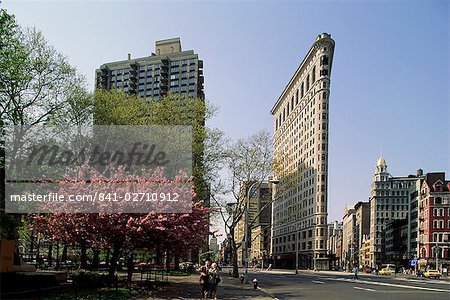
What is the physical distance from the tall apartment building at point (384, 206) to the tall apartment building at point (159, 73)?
70.7 metres

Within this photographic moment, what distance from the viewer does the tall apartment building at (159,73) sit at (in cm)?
17038

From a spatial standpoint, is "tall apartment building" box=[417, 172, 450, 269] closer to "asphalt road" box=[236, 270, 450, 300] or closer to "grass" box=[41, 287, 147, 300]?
"asphalt road" box=[236, 270, 450, 300]

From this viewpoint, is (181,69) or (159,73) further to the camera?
(159,73)

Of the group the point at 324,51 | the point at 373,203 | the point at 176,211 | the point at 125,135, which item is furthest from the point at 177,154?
the point at 373,203

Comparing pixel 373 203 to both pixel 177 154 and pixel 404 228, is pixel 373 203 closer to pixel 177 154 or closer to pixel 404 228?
pixel 404 228

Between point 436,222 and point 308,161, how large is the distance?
34839mm

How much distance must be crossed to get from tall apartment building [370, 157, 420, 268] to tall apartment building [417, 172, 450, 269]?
5124 cm

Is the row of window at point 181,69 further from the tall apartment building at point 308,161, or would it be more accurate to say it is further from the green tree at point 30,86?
the green tree at point 30,86

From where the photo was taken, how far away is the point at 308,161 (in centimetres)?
14112

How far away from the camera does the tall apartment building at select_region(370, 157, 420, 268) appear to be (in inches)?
7219

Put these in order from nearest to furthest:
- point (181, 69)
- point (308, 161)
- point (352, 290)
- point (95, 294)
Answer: point (95, 294) → point (352, 290) → point (308, 161) → point (181, 69)

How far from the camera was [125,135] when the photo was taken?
149 feet

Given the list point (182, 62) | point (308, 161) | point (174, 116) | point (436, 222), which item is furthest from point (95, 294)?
point (182, 62)

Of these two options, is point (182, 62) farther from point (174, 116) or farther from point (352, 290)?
point (352, 290)
